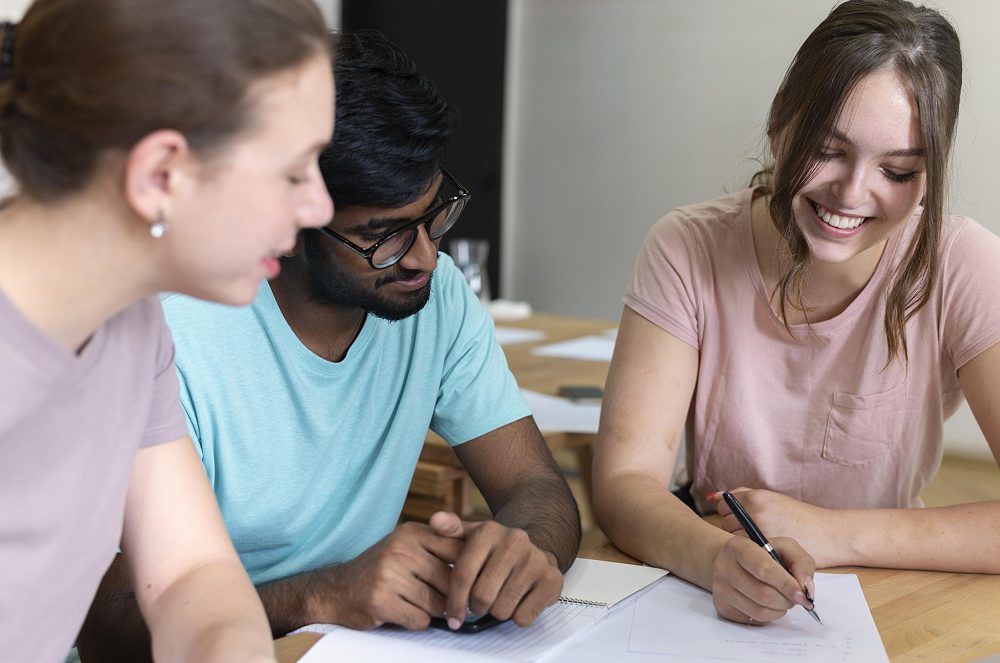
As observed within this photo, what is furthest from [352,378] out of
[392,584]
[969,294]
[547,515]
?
[969,294]

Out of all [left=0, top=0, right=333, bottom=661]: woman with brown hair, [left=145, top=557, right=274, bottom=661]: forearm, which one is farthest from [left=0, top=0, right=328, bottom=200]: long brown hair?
[left=145, top=557, right=274, bottom=661]: forearm

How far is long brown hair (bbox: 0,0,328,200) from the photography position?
0.76m

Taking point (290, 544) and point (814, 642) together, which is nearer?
point (814, 642)

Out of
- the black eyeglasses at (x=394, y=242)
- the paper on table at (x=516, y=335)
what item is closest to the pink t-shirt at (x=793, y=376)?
the black eyeglasses at (x=394, y=242)

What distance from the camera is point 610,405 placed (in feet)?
5.17

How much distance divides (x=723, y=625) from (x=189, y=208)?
70cm

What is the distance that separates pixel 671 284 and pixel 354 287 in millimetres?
490

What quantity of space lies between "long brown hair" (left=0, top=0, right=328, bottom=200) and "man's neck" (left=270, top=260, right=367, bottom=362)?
625 millimetres

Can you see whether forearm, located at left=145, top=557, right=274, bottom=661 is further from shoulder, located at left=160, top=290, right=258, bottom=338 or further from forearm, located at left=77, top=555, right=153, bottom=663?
shoulder, located at left=160, top=290, right=258, bottom=338

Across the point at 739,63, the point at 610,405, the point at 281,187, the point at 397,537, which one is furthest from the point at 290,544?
the point at 739,63

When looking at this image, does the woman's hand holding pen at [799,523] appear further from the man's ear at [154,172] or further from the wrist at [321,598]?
the man's ear at [154,172]

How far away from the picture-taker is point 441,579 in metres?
1.14

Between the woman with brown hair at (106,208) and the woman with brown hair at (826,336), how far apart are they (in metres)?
0.66

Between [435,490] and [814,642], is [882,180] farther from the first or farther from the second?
[435,490]
